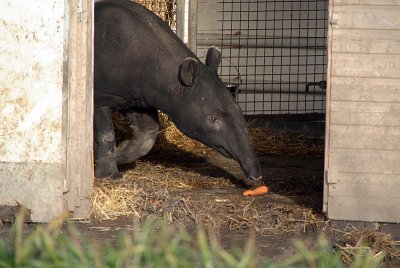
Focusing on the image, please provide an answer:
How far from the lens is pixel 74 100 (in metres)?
7.44

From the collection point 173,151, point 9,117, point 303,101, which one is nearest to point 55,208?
point 9,117

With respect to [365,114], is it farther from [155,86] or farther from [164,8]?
[164,8]

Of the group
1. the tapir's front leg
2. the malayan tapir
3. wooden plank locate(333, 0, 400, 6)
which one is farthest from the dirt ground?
wooden plank locate(333, 0, 400, 6)

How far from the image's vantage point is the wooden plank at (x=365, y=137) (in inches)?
285

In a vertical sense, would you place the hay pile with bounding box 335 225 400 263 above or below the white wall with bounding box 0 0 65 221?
below

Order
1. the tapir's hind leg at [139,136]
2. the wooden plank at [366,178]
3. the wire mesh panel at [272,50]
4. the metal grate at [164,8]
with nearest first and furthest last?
1. the wooden plank at [366,178]
2. the tapir's hind leg at [139,136]
3. the metal grate at [164,8]
4. the wire mesh panel at [272,50]

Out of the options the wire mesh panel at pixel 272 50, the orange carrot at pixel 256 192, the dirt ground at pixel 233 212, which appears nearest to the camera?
the dirt ground at pixel 233 212

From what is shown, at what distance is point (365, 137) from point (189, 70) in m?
2.17

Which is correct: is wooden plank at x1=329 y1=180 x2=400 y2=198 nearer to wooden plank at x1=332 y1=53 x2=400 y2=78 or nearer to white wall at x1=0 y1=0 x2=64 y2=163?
wooden plank at x1=332 y1=53 x2=400 y2=78

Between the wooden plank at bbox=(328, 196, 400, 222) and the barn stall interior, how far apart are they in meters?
0.09

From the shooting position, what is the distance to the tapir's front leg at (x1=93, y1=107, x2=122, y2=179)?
29.7ft

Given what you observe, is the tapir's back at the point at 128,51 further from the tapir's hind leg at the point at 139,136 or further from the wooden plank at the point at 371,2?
the wooden plank at the point at 371,2

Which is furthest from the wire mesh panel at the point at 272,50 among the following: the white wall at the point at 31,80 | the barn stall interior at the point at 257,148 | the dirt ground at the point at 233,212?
the white wall at the point at 31,80

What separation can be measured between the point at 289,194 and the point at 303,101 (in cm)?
400
